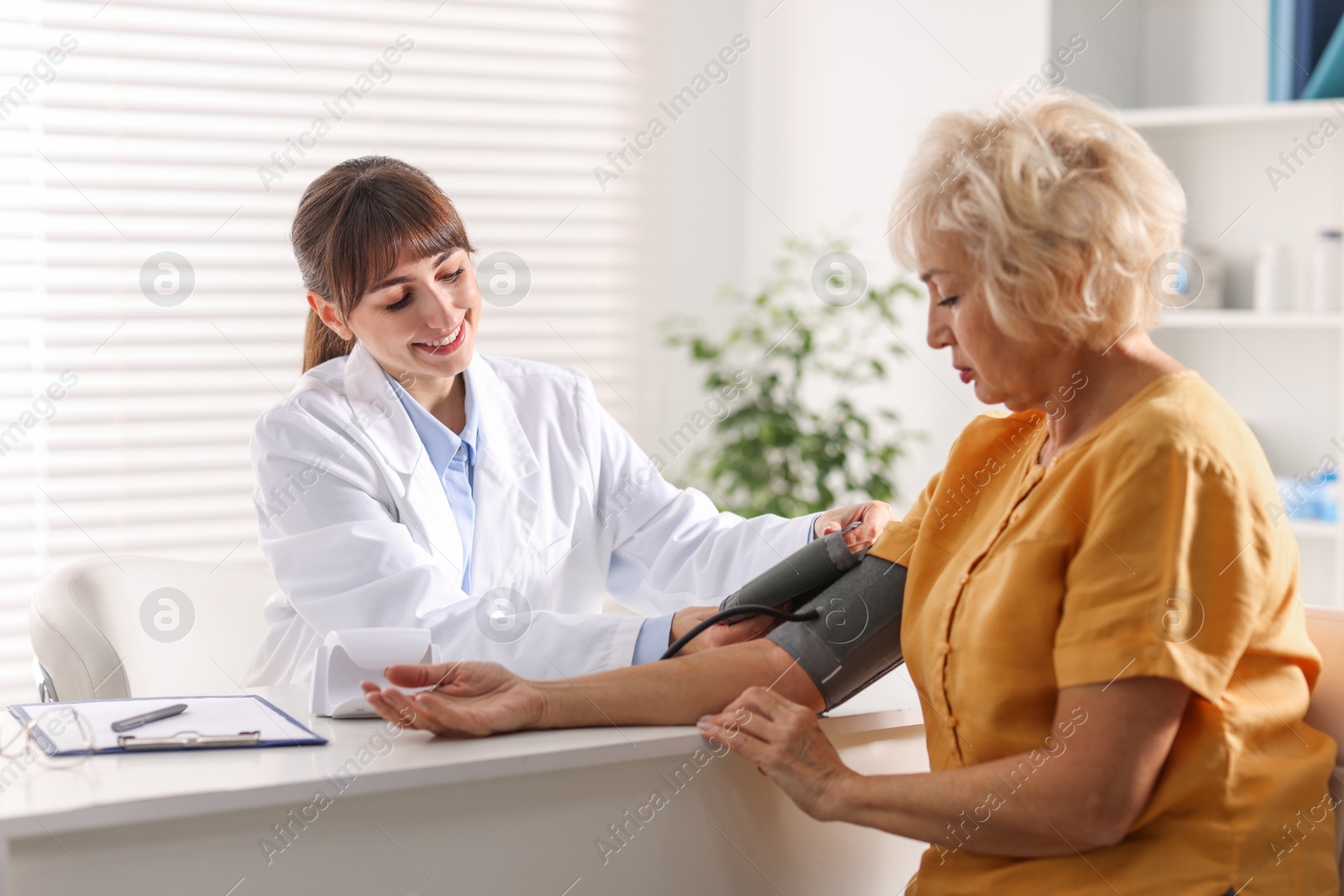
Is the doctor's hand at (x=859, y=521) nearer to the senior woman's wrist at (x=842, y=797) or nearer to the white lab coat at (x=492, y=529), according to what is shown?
the white lab coat at (x=492, y=529)

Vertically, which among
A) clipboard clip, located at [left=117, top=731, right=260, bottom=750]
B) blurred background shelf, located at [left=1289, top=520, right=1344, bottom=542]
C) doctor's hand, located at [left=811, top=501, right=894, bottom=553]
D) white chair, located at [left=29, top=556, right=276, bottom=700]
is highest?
doctor's hand, located at [left=811, top=501, right=894, bottom=553]

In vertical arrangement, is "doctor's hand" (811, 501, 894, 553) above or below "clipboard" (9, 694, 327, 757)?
above

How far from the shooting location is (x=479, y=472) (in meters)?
1.79

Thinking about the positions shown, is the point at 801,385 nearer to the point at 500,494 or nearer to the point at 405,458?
the point at 500,494

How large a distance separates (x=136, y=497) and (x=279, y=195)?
85 centimetres

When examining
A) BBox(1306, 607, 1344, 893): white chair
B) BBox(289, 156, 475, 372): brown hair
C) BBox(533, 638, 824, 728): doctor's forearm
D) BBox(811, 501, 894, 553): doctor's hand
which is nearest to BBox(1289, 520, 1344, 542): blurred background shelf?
BBox(811, 501, 894, 553): doctor's hand

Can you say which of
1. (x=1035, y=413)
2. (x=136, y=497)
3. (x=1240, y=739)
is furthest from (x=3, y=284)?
(x=1240, y=739)

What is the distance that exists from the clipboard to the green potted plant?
2.20m

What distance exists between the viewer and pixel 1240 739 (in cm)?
104

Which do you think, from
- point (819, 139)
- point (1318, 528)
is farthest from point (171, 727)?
point (819, 139)

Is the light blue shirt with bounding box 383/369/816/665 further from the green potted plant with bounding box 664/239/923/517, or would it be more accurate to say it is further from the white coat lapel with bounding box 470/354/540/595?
the green potted plant with bounding box 664/239/923/517

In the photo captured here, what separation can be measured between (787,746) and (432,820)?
0.34m

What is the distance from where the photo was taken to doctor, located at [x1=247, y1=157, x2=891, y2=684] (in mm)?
1461

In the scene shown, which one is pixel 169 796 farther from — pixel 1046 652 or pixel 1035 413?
pixel 1035 413
